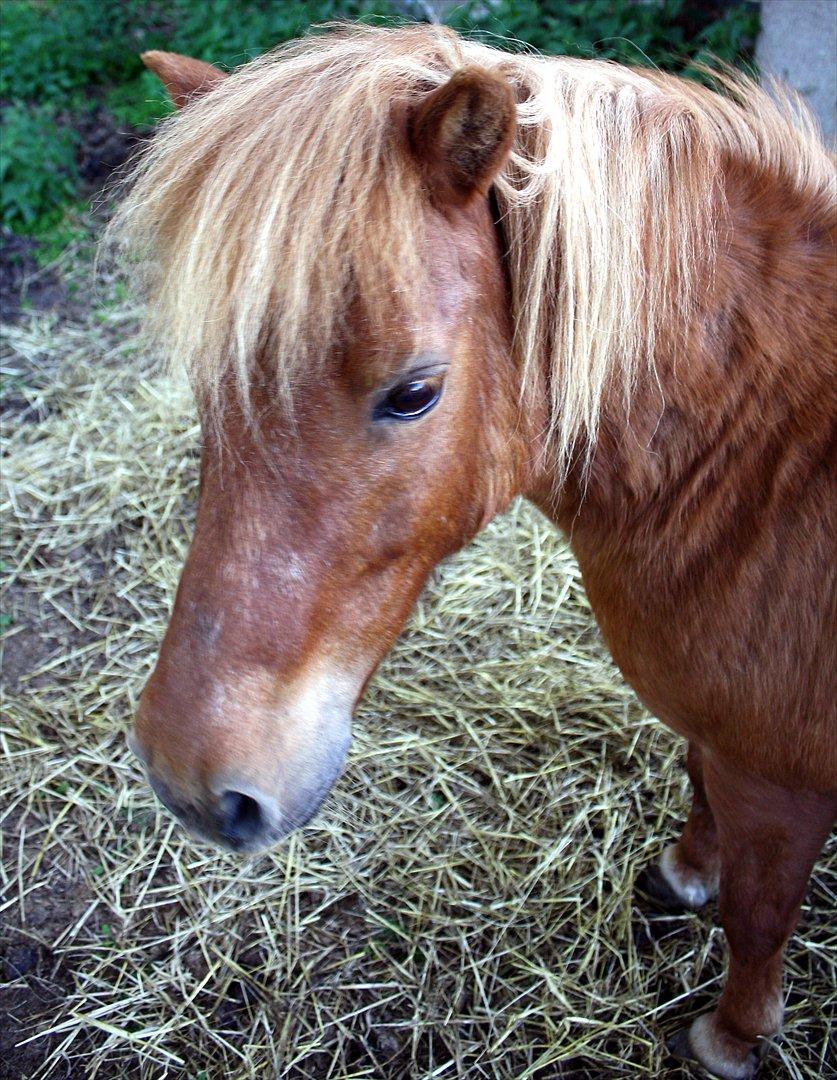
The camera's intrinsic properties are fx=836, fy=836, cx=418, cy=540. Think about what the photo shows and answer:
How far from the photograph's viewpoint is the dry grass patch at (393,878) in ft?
6.32

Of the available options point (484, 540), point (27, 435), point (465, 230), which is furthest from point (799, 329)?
point (27, 435)

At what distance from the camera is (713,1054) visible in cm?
185

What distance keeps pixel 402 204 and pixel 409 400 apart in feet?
0.86

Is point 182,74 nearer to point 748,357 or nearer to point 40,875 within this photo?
point 748,357

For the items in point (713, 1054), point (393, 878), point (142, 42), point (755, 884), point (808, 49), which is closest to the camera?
point (755, 884)

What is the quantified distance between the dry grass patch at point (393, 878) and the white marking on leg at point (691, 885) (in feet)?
0.17


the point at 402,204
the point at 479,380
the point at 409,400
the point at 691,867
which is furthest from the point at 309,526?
the point at 691,867

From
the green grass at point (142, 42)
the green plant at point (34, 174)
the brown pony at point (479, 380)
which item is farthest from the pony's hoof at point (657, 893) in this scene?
the green plant at point (34, 174)

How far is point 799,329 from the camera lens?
132 cm

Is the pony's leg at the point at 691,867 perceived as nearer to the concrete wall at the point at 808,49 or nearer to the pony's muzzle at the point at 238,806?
the pony's muzzle at the point at 238,806

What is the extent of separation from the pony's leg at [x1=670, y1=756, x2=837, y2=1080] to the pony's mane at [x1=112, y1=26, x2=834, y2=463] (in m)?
0.73

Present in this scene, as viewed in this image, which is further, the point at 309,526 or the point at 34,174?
the point at 34,174

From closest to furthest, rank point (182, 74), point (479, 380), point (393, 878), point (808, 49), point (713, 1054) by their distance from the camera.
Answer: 1. point (479, 380)
2. point (182, 74)
3. point (713, 1054)
4. point (393, 878)
5. point (808, 49)

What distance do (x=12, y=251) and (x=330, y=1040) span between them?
12.9 ft
